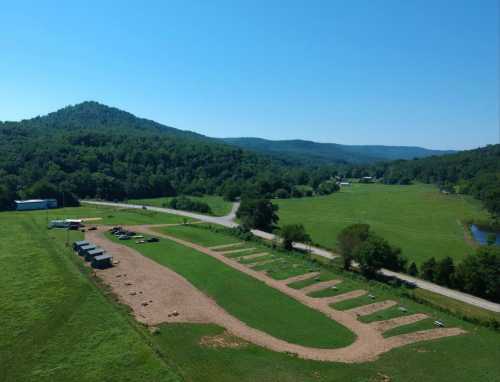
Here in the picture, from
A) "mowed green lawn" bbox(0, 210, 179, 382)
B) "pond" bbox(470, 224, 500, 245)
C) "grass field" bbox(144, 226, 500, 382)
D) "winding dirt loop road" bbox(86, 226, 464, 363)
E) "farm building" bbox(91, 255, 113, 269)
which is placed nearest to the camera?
"mowed green lawn" bbox(0, 210, 179, 382)

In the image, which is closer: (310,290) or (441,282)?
(310,290)

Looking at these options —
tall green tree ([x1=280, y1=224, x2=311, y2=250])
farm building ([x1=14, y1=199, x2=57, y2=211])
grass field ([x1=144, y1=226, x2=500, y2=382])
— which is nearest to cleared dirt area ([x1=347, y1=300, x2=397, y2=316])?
grass field ([x1=144, y1=226, x2=500, y2=382])

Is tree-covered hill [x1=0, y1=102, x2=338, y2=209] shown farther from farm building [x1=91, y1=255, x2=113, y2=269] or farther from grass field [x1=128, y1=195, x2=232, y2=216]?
farm building [x1=91, y1=255, x2=113, y2=269]

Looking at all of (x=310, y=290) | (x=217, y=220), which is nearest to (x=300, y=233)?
(x=310, y=290)

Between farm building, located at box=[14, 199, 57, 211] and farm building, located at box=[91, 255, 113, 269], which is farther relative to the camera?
farm building, located at box=[14, 199, 57, 211]

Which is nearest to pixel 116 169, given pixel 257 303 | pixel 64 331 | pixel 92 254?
pixel 92 254

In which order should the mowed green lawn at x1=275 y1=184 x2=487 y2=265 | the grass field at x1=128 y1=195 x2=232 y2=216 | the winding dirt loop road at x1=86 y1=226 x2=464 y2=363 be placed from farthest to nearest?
the grass field at x1=128 y1=195 x2=232 y2=216 < the mowed green lawn at x1=275 y1=184 x2=487 y2=265 < the winding dirt loop road at x1=86 y1=226 x2=464 y2=363

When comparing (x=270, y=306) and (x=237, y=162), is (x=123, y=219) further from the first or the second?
(x=237, y=162)
